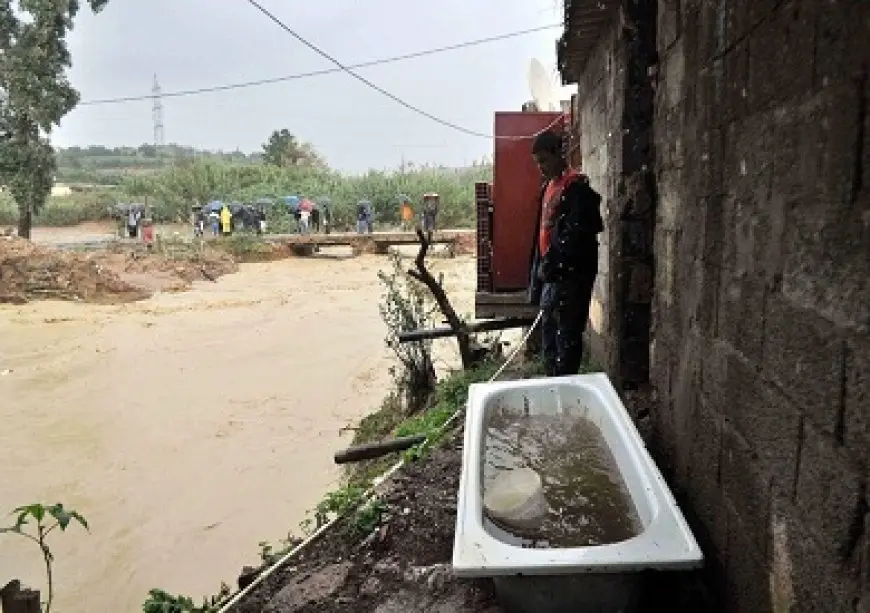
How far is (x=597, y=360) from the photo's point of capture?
4.72 meters

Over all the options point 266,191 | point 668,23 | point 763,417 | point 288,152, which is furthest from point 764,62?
point 288,152

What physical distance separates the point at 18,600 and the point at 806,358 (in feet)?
8.20

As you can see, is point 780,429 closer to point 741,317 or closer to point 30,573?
point 741,317

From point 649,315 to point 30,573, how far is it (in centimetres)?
469

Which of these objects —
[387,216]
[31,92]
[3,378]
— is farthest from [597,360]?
[387,216]

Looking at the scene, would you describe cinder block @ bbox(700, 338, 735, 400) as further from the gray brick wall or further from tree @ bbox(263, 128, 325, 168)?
tree @ bbox(263, 128, 325, 168)

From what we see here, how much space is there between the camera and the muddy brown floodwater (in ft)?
16.9

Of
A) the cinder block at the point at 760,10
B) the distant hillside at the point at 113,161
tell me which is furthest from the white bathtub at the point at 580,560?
the distant hillside at the point at 113,161

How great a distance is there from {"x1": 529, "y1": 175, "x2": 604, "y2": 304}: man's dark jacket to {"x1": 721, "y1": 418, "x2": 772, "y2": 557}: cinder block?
1.97 meters

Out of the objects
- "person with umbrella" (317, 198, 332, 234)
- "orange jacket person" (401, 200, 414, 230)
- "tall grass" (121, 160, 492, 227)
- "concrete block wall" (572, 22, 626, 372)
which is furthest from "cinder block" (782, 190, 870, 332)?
"tall grass" (121, 160, 492, 227)

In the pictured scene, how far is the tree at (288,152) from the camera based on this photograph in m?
37.1

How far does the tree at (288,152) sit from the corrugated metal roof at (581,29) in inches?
1269

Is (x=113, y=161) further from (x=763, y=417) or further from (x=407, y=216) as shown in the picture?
(x=763, y=417)

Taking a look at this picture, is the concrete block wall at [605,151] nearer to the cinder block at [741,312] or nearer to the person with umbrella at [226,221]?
the cinder block at [741,312]
